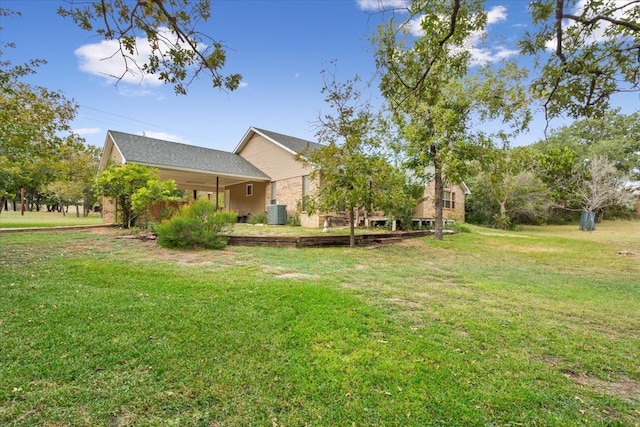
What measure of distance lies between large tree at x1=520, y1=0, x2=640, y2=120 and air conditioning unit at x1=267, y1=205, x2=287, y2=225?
1407 cm

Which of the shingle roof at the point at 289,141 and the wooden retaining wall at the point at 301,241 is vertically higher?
the shingle roof at the point at 289,141

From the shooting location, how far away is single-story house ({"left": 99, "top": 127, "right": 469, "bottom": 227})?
16125mm

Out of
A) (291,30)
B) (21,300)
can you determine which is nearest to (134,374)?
(21,300)

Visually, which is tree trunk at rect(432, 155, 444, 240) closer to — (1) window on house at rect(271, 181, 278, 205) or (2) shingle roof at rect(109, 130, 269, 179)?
(1) window on house at rect(271, 181, 278, 205)

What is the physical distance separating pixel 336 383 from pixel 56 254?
24.7 ft

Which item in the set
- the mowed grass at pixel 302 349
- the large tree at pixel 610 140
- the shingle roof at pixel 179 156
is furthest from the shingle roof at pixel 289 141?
the large tree at pixel 610 140

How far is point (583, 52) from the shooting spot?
428 centimetres

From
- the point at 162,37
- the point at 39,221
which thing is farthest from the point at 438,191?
the point at 39,221

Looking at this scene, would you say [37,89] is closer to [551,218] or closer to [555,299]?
[555,299]

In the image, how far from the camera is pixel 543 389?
8.30 ft

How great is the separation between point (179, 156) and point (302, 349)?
17.0 metres

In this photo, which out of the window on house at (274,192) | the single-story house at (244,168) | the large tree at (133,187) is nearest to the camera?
the large tree at (133,187)

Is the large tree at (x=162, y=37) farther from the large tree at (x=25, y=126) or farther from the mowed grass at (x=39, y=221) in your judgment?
the mowed grass at (x=39, y=221)

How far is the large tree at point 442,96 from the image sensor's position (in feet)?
16.4
